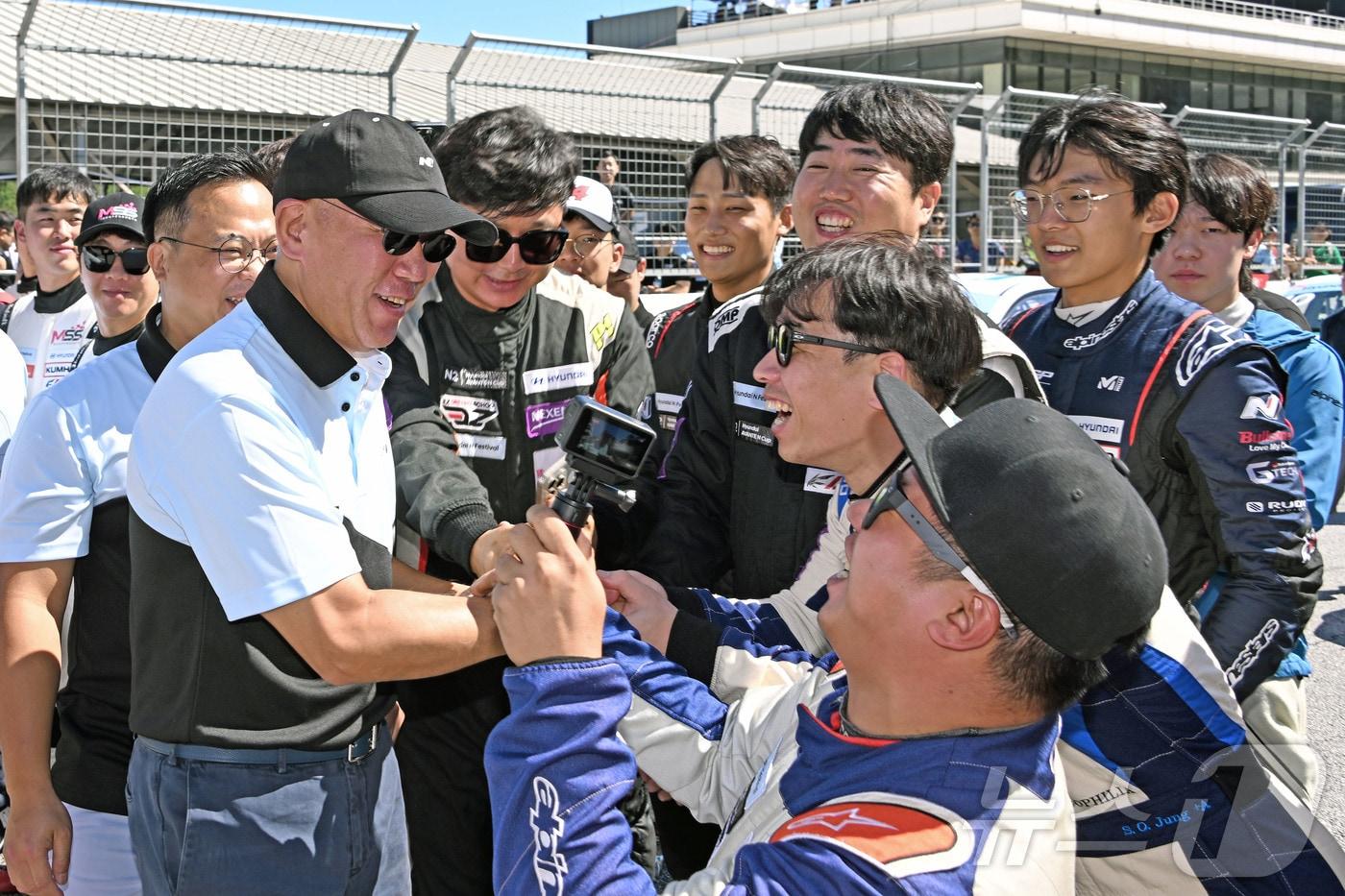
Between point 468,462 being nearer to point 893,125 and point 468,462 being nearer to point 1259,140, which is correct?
point 893,125

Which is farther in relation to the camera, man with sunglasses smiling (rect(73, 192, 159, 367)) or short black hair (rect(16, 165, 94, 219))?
short black hair (rect(16, 165, 94, 219))

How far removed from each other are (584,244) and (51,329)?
8.19ft

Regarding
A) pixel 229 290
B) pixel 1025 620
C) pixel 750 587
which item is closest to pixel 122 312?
pixel 229 290

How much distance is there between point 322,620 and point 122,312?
8.85ft

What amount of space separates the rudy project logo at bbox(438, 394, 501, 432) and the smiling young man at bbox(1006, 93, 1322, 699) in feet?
4.78

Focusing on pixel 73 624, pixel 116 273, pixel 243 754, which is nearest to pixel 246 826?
→ pixel 243 754

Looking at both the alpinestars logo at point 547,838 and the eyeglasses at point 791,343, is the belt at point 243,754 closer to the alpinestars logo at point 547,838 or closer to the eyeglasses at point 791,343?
the alpinestars logo at point 547,838

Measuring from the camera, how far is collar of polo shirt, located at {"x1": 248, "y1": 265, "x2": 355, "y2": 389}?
2.18 m

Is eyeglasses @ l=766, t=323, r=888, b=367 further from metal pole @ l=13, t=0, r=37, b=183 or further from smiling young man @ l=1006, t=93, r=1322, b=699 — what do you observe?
metal pole @ l=13, t=0, r=37, b=183

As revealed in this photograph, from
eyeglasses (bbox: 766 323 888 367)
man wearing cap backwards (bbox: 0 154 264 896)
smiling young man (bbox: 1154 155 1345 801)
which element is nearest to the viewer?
eyeglasses (bbox: 766 323 888 367)

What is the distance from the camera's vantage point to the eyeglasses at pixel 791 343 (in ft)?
7.73

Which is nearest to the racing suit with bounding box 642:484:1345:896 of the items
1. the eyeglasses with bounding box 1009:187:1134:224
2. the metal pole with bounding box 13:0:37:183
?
the eyeglasses with bounding box 1009:187:1134:224

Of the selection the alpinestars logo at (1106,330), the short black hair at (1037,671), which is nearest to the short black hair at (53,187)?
the alpinestars logo at (1106,330)

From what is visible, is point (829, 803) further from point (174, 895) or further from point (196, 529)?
point (174, 895)
